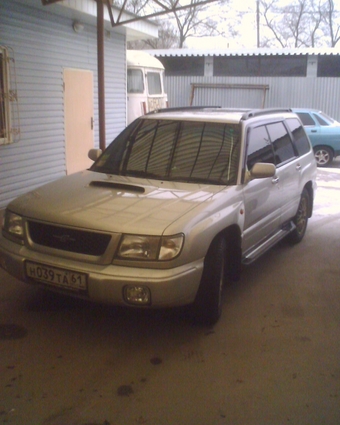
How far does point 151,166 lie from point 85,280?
5.12 feet

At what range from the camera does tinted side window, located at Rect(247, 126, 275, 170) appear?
4.85 metres

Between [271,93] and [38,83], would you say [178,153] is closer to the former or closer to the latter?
[38,83]

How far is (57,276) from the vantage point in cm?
370

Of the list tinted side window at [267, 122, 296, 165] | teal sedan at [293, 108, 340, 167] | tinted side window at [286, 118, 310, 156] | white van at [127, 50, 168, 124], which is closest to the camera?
tinted side window at [267, 122, 296, 165]

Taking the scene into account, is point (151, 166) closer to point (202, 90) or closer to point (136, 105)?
point (136, 105)

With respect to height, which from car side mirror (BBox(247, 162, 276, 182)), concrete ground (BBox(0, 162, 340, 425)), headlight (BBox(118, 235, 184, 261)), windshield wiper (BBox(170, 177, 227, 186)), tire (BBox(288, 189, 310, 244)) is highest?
car side mirror (BBox(247, 162, 276, 182))

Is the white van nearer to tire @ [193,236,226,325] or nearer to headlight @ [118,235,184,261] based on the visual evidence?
tire @ [193,236,226,325]

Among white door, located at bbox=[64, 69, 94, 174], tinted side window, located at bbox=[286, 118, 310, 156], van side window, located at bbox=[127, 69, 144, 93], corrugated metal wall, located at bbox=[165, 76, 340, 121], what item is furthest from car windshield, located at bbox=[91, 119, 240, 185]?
corrugated metal wall, located at bbox=[165, 76, 340, 121]

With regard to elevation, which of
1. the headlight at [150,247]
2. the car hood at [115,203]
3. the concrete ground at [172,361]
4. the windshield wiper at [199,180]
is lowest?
the concrete ground at [172,361]

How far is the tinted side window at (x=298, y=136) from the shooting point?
20.7 feet

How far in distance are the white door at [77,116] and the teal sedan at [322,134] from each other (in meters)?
6.23

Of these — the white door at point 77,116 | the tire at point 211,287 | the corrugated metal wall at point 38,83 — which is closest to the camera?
the tire at point 211,287

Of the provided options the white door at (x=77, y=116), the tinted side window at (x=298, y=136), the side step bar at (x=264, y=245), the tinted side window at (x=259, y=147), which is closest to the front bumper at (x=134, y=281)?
the side step bar at (x=264, y=245)

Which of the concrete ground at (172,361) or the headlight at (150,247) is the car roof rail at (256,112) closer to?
the concrete ground at (172,361)
